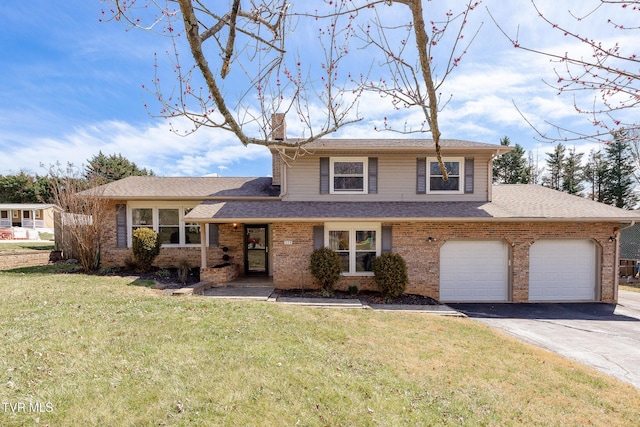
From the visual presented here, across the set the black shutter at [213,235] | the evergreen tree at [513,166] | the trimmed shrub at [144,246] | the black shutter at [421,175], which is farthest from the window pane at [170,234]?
the evergreen tree at [513,166]

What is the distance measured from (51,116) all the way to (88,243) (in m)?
4.96

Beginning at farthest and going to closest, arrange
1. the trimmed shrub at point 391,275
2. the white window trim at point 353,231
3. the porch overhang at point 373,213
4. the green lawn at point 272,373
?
1. the white window trim at point 353,231
2. the porch overhang at point 373,213
3. the trimmed shrub at point 391,275
4. the green lawn at point 272,373

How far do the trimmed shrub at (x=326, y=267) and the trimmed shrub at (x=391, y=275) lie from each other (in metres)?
1.30

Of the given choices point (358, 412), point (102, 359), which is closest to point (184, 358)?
point (102, 359)

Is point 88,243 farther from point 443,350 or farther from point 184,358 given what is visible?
point 443,350

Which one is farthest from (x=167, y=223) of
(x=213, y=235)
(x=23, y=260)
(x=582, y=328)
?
(x=582, y=328)

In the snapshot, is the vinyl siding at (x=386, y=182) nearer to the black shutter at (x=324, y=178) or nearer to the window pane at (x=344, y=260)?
the black shutter at (x=324, y=178)

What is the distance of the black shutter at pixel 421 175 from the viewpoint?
10977 mm

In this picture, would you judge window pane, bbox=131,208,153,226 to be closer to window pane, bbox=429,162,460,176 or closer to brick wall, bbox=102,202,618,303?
brick wall, bbox=102,202,618,303

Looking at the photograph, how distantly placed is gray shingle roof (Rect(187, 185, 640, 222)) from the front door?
1513 millimetres

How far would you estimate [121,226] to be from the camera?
40.1 feet

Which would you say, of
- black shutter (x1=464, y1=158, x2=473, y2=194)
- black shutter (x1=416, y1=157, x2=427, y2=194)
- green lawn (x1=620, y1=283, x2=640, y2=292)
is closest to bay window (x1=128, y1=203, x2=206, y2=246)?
black shutter (x1=416, y1=157, x2=427, y2=194)

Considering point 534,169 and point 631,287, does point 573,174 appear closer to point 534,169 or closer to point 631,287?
point 534,169

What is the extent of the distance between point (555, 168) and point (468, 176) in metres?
30.6
